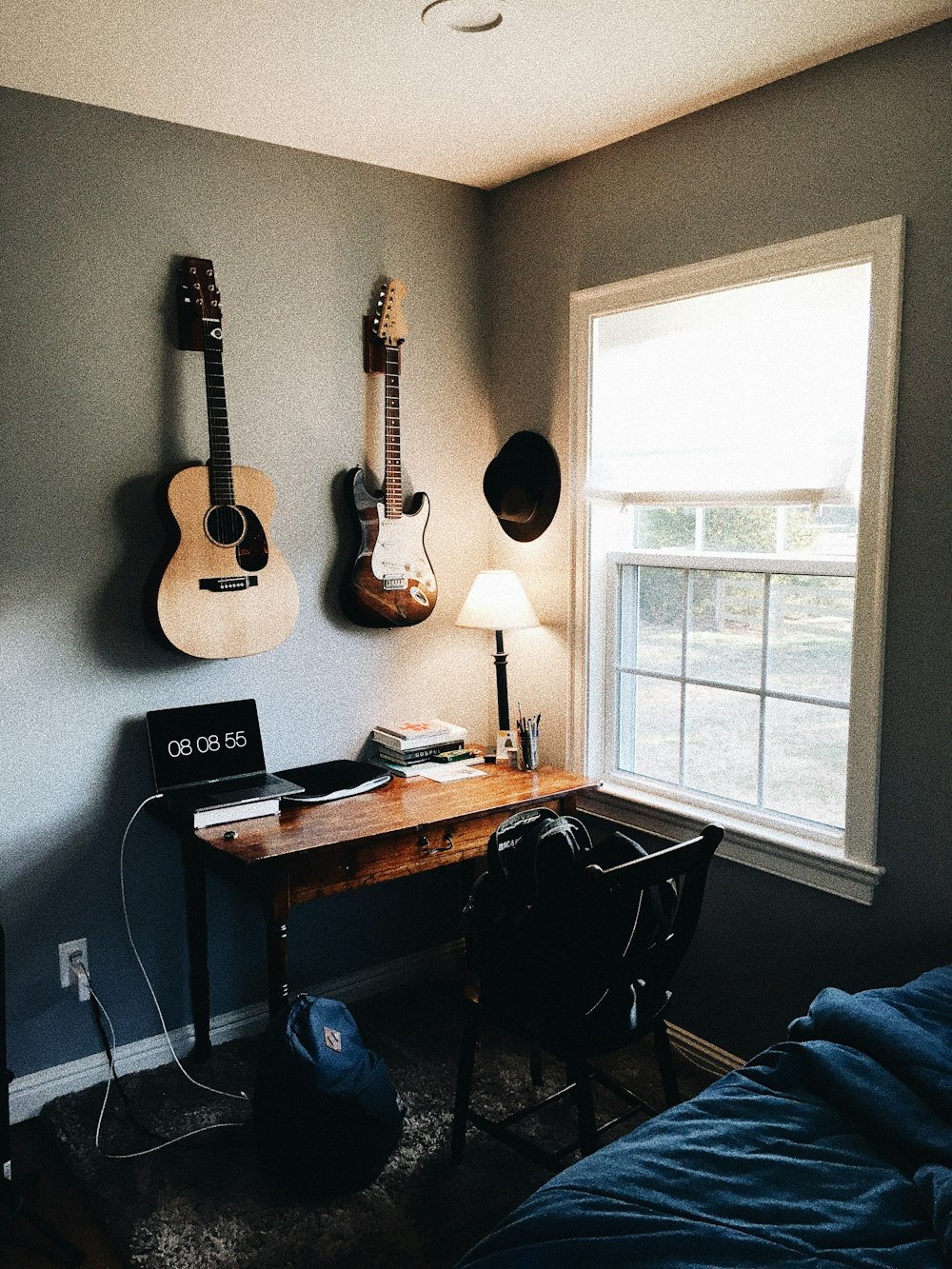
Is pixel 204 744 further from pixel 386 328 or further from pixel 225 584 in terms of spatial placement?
pixel 386 328

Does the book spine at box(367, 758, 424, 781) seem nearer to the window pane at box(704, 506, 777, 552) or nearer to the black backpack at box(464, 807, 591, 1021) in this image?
the black backpack at box(464, 807, 591, 1021)

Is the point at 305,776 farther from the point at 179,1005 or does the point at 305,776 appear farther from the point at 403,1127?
the point at 403,1127

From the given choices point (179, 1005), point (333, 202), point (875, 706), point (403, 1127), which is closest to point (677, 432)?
point (875, 706)

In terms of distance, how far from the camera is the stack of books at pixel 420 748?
3.12m

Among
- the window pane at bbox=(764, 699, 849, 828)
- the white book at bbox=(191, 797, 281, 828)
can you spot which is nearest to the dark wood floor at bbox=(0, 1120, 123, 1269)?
the white book at bbox=(191, 797, 281, 828)

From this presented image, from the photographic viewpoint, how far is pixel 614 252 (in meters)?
2.96

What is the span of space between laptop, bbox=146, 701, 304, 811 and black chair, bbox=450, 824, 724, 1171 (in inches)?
32.7

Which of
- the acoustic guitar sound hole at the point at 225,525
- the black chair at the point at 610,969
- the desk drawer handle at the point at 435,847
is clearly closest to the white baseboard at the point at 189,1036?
the desk drawer handle at the point at 435,847

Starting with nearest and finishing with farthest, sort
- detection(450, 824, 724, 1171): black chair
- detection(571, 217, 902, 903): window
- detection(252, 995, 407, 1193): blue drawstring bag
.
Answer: detection(450, 824, 724, 1171): black chair → detection(252, 995, 407, 1193): blue drawstring bag → detection(571, 217, 902, 903): window

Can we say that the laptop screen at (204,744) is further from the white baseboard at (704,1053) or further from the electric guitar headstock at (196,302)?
the white baseboard at (704,1053)

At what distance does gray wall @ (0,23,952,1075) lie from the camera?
2.33 m

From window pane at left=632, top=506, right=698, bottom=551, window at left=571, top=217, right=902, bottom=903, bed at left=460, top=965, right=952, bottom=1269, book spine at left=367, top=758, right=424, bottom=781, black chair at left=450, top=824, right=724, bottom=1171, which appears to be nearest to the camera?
bed at left=460, top=965, right=952, bottom=1269

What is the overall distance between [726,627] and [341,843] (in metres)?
1.18

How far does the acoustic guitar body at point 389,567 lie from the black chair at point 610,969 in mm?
1211
